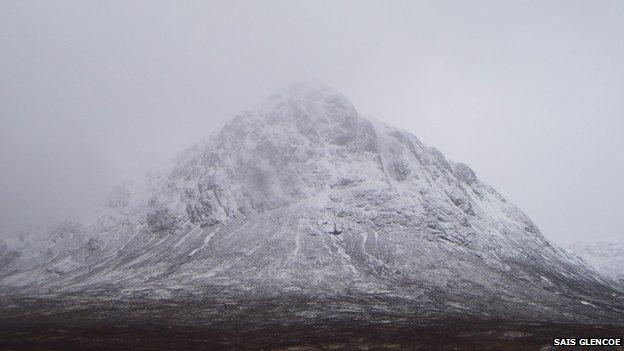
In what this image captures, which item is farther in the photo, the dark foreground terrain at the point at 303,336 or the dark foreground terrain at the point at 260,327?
the dark foreground terrain at the point at 260,327

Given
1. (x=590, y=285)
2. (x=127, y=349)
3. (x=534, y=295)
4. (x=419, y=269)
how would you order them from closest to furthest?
(x=127, y=349) < (x=534, y=295) < (x=419, y=269) < (x=590, y=285)

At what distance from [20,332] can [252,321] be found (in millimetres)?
45341

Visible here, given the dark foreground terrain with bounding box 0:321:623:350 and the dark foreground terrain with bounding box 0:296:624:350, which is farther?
the dark foreground terrain with bounding box 0:296:624:350

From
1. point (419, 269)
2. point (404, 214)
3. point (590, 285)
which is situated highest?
point (404, 214)

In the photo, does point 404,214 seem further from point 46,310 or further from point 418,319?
point 46,310

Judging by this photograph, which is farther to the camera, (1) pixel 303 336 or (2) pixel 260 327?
(2) pixel 260 327

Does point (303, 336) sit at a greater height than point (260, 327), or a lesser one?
greater

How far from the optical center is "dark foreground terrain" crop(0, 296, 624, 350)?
216 ft

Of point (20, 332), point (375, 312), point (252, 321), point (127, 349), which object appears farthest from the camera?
point (375, 312)

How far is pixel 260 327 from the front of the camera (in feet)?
285

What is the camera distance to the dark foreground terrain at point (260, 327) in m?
65.9

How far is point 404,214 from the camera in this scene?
645 feet

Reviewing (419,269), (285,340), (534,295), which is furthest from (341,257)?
(285,340)

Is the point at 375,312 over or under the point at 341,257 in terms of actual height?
under
